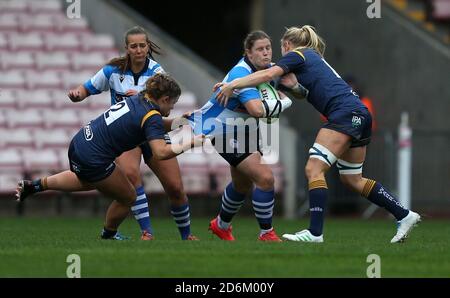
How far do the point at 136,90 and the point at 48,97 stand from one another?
9.49 metres

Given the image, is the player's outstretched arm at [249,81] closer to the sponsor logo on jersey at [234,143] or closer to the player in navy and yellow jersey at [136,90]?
the sponsor logo on jersey at [234,143]

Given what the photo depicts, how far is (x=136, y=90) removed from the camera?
36.8 feet

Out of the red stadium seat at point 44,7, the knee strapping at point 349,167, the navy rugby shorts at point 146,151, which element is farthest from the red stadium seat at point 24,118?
the knee strapping at point 349,167

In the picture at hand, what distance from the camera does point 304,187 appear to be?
65.5 feet

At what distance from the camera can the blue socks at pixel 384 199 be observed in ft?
34.3

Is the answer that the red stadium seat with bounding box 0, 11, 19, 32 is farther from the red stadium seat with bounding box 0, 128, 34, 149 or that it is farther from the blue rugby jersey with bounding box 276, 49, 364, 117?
the blue rugby jersey with bounding box 276, 49, 364, 117

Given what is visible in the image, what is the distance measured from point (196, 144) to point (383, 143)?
11.3m

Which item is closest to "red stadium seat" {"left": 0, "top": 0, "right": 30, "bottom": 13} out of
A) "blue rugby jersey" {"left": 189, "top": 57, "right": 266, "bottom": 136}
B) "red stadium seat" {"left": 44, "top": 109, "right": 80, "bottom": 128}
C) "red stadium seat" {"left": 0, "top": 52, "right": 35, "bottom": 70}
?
"red stadium seat" {"left": 0, "top": 52, "right": 35, "bottom": 70}

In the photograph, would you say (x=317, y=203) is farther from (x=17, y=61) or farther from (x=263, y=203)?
(x=17, y=61)

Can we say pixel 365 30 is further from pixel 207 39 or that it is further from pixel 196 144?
pixel 196 144

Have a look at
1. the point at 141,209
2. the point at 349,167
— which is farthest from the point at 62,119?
the point at 349,167

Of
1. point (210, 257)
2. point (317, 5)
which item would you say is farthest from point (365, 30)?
point (210, 257)

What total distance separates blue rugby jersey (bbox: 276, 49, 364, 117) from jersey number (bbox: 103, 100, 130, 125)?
136 centimetres
